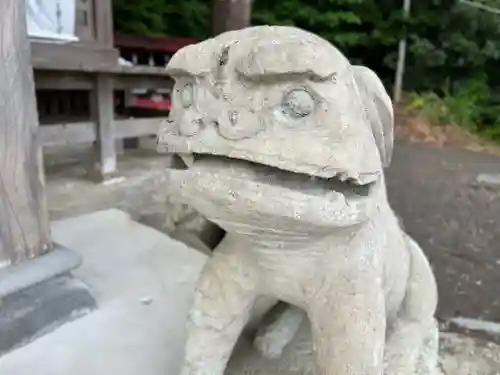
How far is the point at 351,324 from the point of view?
0.76m

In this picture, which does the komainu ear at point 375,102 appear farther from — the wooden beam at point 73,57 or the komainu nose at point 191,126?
the wooden beam at point 73,57

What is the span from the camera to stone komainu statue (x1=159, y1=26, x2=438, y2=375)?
63 centimetres


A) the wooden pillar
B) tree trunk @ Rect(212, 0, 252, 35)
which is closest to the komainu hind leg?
the wooden pillar

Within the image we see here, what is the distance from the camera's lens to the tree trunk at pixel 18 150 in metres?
1.17

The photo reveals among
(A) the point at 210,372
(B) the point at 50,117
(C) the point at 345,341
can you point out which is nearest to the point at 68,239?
(A) the point at 210,372

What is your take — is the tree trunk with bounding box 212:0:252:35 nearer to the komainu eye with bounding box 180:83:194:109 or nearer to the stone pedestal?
the stone pedestal

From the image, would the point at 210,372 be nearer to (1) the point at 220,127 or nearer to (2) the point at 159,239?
(1) the point at 220,127

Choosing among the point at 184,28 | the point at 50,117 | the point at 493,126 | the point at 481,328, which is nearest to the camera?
the point at 481,328

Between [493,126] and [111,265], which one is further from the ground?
[111,265]

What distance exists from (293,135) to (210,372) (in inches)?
17.3

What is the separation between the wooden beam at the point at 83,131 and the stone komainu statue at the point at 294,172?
2.13 metres

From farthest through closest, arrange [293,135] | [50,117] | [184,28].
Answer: [184,28] < [50,117] < [293,135]

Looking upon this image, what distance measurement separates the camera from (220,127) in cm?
64

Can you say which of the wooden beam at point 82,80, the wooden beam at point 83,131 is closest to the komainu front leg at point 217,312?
the wooden beam at point 83,131
